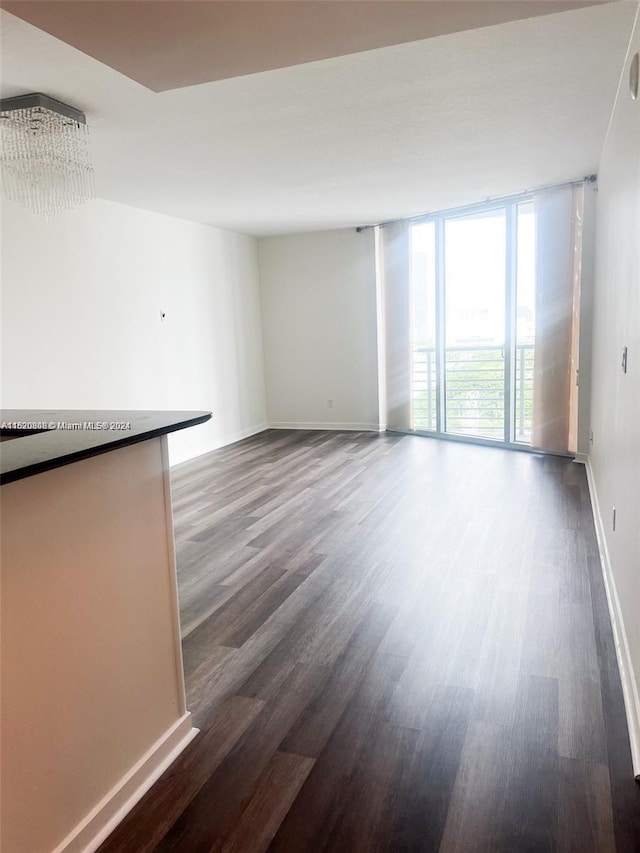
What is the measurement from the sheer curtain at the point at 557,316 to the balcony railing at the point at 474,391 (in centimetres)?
28

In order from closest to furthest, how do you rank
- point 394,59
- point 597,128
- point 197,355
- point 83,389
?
point 394,59 < point 597,128 < point 83,389 < point 197,355

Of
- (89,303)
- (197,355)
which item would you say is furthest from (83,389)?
(197,355)

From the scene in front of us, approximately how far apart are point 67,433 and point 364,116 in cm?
249

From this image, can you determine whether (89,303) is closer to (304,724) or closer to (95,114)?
(95,114)

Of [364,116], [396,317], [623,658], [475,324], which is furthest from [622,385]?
[396,317]

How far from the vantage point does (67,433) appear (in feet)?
5.43

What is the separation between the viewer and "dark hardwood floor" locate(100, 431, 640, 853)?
1580 millimetres

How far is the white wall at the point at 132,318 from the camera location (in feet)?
13.9

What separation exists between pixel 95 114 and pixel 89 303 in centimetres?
204

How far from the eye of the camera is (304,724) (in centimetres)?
199

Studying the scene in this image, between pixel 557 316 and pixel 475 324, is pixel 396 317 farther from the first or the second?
pixel 557 316

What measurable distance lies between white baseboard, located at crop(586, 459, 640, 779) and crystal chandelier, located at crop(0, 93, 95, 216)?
341 centimetres

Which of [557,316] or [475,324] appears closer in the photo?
[557,316]

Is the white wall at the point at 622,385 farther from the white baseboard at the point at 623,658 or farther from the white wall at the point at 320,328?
the white wall at the point at 320,328
